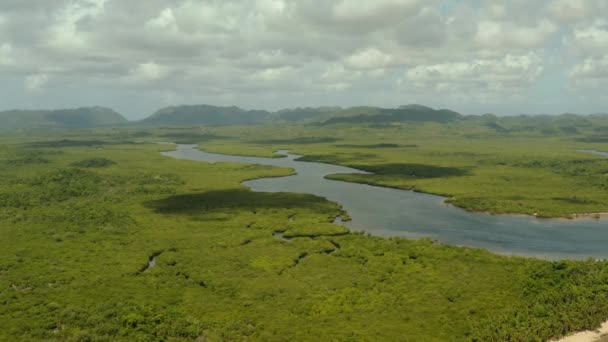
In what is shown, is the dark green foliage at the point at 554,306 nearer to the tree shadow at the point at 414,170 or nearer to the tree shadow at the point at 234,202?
the tree shadow at the point at 234,202

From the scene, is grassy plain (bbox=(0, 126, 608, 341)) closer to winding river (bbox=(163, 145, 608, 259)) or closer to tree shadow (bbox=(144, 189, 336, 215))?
tree shadow (bbox=(144, 189, 336, 215))

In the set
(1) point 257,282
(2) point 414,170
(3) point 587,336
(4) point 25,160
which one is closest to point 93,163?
(4) point 25,160

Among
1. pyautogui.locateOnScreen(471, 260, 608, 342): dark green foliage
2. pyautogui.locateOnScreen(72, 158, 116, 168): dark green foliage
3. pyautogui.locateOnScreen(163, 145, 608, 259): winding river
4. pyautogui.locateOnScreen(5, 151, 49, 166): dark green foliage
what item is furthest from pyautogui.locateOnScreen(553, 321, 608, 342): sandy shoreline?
pyautogui.locateOnScreen(5, 151, 49, 166): dark green foliage

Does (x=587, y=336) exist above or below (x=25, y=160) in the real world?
below

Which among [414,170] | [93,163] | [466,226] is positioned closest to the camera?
[466,226]

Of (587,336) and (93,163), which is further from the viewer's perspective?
(93,163)

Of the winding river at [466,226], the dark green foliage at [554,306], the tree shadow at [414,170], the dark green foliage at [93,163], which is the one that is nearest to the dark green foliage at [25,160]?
the dark green foliage at [93,163]

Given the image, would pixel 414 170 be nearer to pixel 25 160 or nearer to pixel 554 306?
pixel 554 306
